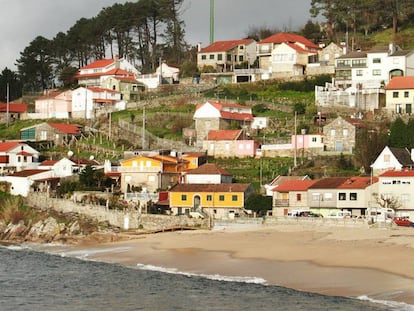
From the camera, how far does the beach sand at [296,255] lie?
123 ft

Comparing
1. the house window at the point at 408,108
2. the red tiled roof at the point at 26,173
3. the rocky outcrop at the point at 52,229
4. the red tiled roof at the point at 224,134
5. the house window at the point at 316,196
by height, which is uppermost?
the house window at the point at 408,108

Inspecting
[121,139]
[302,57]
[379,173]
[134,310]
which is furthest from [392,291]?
[302,57]

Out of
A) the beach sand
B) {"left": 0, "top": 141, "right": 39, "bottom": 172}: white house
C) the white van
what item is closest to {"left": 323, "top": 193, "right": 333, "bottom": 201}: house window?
the white van

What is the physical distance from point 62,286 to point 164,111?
156ft

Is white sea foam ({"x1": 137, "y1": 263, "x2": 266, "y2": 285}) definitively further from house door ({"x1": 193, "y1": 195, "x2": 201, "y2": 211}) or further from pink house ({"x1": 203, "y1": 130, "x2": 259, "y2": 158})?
pink house ({"x1": 203, "y1": 130, "x2": 259, "y2": 158})

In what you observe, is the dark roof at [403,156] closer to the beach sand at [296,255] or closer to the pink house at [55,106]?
the beach sand at [296,255]

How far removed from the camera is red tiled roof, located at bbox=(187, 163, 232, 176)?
6756 cm

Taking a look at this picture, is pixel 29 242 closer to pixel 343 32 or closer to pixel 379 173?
pixel 379 173

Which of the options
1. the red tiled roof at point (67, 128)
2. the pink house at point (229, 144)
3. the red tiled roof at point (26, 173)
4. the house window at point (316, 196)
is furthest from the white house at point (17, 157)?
the house window at point (316, 196)

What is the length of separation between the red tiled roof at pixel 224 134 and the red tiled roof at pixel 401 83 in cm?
1325

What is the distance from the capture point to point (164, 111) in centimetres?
8850

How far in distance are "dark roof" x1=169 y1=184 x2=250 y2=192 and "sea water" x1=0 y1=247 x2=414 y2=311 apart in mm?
16412

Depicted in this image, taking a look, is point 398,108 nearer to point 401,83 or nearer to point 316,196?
point 401,83

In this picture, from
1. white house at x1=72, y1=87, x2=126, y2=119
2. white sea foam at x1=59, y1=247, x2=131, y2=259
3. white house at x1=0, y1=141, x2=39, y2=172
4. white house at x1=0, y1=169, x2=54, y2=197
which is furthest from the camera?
white house at x1=72, y1=87, x2=126, y2=119
